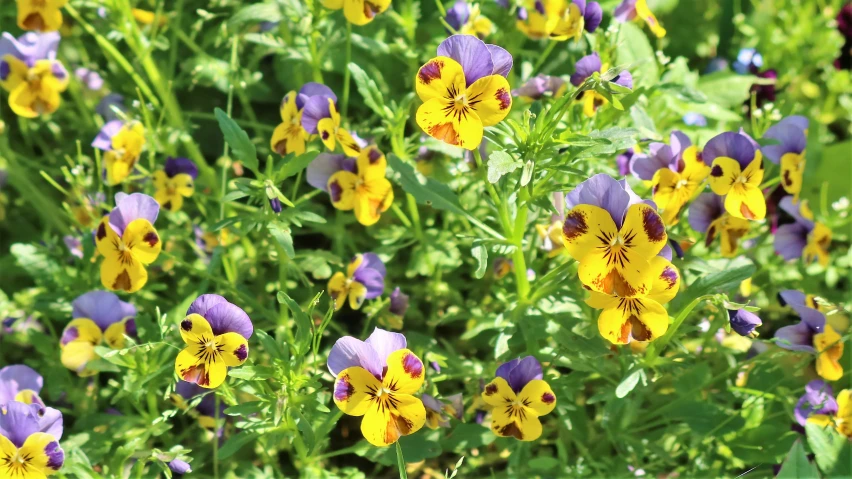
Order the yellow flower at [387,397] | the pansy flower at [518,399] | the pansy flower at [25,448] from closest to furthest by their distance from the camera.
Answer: the yellow flower at [387,397], the pansy flower at [25,448], the pansy flower at [518,399]

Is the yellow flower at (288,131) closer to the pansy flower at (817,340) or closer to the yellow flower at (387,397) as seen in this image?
the yellow flower at (387,397)

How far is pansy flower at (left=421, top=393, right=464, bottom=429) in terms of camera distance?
192 cm

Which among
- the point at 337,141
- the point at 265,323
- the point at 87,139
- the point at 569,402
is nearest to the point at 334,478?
the point at 265,323

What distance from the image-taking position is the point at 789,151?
2.09 meters

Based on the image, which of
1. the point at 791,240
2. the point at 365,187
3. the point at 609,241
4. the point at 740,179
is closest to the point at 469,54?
the point at 609,241

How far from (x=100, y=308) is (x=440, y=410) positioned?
2.91 ft

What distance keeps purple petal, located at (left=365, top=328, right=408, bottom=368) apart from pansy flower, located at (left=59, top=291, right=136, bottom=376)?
75cm

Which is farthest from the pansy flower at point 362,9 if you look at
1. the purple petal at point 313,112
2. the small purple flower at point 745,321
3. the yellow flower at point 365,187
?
the small purple flower at point 745,321

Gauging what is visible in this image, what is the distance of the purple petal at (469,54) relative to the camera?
159 cm

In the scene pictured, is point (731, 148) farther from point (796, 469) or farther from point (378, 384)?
point (378, 384)

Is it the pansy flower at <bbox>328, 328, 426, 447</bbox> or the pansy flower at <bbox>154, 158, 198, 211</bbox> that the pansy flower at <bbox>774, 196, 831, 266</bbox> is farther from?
the pansy flower at <bbox>154, 158, 198, 211</bbox>

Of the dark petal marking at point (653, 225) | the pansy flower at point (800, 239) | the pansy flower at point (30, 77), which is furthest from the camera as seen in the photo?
the pansy flower at point (30, 77)

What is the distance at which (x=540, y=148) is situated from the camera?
5.55ft

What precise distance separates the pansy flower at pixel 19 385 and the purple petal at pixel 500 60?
133cm
